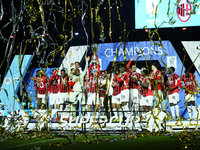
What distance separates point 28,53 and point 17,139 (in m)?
5.53

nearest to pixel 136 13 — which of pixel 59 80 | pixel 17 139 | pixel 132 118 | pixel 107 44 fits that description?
pixel 107 44

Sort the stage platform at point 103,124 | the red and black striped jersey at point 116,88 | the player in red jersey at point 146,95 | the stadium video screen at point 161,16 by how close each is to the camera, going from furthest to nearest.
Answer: the stadium video screen at point 161,16, the red and black striped jersey at point 116,88, the player in red jersey at point 146,95, the stage platform at point 103,124

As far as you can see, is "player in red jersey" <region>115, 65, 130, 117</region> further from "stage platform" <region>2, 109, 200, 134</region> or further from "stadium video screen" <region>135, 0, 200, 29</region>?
"stadium video screen" <region>135, 0, 200, 29</region>

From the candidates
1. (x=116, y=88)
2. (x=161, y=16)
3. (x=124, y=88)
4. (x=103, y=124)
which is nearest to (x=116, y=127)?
(x=103, y=124)

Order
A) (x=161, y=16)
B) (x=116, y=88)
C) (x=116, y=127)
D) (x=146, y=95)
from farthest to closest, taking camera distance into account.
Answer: (x=161, y=16) → (x=116, y=88) → (x=146, y=95) → (x=116, y=127)

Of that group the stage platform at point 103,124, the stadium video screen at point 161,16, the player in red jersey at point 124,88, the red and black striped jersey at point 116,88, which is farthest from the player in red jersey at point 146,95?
the stadium video screen at point 161,16

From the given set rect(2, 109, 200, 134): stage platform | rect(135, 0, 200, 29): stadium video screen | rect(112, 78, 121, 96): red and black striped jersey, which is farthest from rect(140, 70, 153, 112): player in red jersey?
rect(135, 0, 200, 29): stadium video screen

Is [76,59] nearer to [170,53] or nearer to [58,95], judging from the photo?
[58,95]

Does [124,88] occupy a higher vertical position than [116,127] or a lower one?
higher

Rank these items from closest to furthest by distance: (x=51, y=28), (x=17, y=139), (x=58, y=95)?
1. (x=17, y=139)
2. (x=58, y=95)
3. (x=51, y=28)

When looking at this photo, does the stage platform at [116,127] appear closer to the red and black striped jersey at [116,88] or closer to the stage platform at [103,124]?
the stage platform at [103,124]

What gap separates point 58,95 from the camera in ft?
23.5

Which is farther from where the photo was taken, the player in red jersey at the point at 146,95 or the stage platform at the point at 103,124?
the player in red jersey at the point at 146,95

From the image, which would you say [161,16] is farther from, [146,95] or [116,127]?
[116,127]
